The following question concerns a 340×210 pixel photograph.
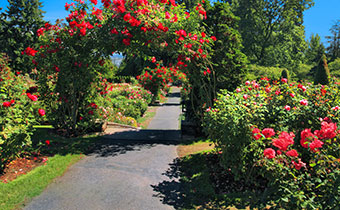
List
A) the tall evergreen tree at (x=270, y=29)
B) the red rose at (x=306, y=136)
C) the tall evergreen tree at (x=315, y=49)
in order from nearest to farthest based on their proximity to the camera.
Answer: the red rose at (x=306, y=136)
the tall evergreen tree at (x=270, y=29)
the tall evergreen tree at (x=315, y=49)

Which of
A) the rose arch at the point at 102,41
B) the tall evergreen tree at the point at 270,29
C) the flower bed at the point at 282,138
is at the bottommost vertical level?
the flower bed at the point at 282,138

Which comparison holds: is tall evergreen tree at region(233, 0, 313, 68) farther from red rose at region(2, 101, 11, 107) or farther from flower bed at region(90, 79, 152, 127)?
red rose at region(2, 101, 11, 107)

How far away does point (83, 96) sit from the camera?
26.1ft

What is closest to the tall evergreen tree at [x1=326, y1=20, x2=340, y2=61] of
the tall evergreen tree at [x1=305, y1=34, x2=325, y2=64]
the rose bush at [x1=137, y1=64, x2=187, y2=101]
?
the tall evergreen tree at [x1=305, y1=34, x2=325, y2=64]

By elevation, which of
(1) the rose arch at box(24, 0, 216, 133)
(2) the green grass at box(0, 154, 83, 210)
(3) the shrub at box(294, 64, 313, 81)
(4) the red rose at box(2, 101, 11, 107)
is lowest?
(2) the green grass at box(0, 154, 83, 210)

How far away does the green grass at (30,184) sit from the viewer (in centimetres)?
389

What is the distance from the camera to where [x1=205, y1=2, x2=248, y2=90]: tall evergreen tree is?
8.05m

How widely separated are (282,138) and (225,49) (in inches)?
215

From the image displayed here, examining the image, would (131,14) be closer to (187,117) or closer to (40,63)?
(40,63)

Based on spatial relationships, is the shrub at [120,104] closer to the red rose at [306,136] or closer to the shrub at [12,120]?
the shrub at [12,120]

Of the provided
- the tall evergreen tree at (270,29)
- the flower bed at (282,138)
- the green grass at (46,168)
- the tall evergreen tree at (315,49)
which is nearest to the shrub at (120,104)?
the green grass at (46,168)

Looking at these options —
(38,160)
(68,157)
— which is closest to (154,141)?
(68,157)

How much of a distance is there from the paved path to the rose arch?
7.15 feet

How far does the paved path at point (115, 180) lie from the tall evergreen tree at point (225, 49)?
2973 mm
